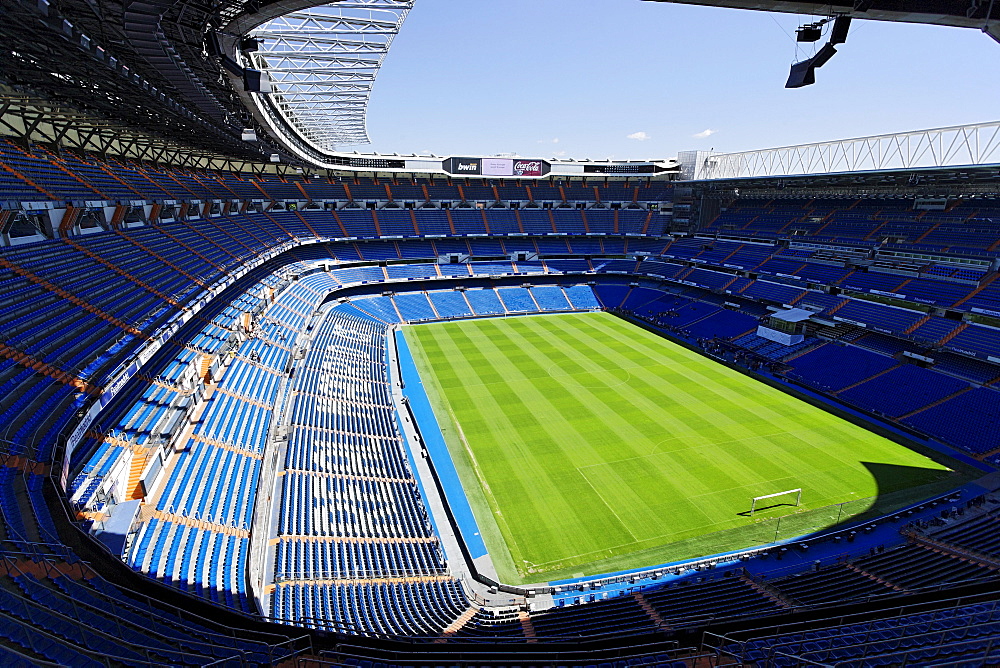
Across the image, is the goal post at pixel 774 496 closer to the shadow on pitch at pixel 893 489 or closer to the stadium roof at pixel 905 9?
the shadow on pitch at pixel 893 489

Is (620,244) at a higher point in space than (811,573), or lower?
higher

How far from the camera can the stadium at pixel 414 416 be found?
8.44m

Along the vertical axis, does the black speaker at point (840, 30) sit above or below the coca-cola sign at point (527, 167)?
below

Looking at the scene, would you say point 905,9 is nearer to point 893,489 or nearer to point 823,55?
point 823,55

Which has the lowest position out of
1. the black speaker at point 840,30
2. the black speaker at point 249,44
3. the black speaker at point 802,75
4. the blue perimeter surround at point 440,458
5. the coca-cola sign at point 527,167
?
the blue perimeter surround at point 440,458

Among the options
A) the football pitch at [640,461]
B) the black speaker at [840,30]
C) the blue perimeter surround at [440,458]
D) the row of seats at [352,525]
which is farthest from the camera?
the blue perimeter surround at [440,458]

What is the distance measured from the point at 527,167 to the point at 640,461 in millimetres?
41919

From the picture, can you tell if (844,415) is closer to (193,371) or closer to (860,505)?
(860,505)

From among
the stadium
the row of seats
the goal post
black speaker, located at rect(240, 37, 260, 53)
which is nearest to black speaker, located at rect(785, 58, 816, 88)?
the stadium

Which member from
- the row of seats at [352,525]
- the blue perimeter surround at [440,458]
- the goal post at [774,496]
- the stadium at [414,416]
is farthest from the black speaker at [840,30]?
the blue perimeter surround at [440,458]

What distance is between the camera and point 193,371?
19219mm

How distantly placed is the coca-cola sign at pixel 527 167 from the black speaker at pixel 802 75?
4878 centimetres

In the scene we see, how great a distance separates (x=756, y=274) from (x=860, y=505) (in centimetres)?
2768

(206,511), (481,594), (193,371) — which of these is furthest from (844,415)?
(193,371)
